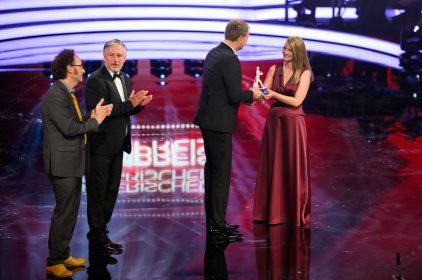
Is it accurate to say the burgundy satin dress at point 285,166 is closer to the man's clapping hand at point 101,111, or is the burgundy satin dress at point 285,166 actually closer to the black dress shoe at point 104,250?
the black dress shoe at point 104,250

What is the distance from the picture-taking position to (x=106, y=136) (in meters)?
4.54

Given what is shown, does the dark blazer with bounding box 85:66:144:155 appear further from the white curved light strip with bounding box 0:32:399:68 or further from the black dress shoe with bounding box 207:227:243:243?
the white curved light strip with bounding box 0:32:399:68

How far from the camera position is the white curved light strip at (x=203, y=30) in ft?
42.0

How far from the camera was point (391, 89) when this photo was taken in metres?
10.5

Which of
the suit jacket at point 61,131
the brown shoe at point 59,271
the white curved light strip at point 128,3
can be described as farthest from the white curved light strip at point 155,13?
the brown shoe at point 59,271

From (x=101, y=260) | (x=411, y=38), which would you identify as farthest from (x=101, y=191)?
(x=411, y=38)

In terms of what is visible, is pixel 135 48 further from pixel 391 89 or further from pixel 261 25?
pixel 391 89

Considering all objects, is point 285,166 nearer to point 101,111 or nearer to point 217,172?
point 217,172

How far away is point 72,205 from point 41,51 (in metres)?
8.48

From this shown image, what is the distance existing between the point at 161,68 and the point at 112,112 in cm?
697

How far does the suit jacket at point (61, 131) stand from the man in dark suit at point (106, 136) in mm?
474

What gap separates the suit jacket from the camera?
13.0 ft

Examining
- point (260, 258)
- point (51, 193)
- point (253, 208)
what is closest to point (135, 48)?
point (51, 193)

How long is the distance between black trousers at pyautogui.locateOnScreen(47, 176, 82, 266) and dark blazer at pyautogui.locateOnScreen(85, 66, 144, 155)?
45 cm
